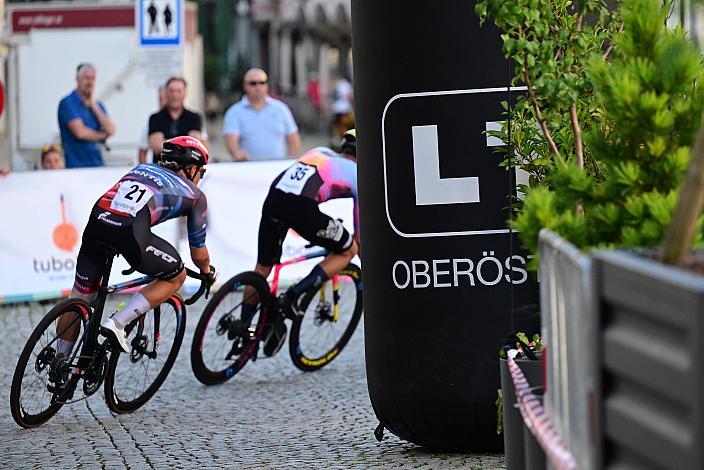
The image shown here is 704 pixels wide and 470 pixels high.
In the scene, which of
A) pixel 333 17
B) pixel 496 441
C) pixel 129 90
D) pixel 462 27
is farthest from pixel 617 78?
pixel 333 17

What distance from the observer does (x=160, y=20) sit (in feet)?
58.0

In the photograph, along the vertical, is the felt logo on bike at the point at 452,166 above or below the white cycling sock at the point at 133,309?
above

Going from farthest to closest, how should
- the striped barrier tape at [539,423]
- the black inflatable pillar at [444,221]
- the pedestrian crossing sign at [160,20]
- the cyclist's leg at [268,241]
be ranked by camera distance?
the pedestrian crossing sign at [160,20] < the cyclist's leg at [268,241] < the black inflatable pillar at [444,221] < the striped barrier tape at [539,423]

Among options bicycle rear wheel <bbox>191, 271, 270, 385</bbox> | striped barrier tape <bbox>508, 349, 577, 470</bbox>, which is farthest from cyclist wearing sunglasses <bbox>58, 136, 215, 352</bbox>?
striped barrier tape <bbox>508, 349, 577, 470</bbox>

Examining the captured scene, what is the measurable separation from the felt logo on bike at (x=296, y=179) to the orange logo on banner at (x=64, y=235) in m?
4.62

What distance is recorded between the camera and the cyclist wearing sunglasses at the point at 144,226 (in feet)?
27.4

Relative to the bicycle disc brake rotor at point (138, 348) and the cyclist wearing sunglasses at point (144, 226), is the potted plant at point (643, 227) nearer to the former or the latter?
the cyclist wearing sunglasses at point (144, 226)

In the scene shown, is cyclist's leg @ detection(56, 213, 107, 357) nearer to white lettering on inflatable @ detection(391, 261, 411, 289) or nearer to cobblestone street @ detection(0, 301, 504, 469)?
cobblestone street @ detection(0, 301, 504, 469)

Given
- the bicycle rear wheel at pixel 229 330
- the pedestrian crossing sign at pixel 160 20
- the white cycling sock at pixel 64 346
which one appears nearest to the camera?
the white cycling sock at pixel 64 346

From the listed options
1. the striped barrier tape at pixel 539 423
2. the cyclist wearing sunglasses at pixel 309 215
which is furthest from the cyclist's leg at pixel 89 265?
the striped barrier tape at pixel 539 423

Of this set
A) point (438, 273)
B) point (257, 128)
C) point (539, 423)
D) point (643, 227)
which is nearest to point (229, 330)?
point (438, 273)

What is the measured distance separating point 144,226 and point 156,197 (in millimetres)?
171

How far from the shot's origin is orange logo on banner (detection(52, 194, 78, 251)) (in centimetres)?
1398

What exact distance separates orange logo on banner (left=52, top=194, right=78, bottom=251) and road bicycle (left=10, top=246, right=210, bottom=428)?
5146mm
